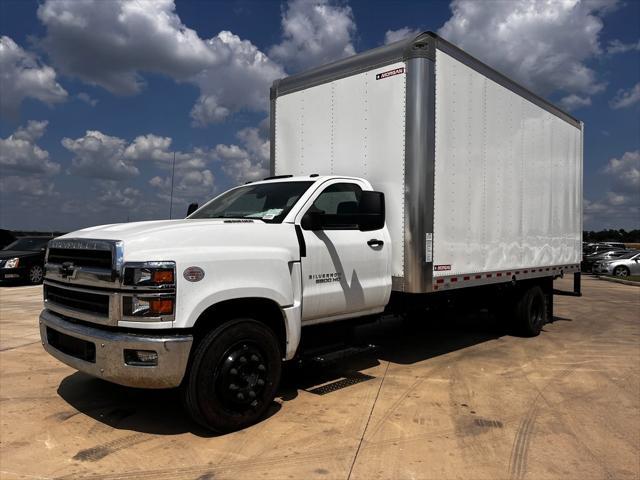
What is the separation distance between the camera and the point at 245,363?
3975mm

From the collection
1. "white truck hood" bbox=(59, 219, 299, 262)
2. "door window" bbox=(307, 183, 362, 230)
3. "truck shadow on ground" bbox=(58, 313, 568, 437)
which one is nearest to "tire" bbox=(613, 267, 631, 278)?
"truck shadow on ground" bbox=(58, 313, 568, 437)

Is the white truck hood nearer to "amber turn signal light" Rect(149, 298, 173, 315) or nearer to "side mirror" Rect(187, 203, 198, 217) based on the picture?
"amber turn signal light" Rect(149, 298, 173, 315)

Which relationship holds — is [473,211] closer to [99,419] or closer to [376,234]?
[376,234]

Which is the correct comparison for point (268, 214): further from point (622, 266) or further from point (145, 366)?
point (622, 266)

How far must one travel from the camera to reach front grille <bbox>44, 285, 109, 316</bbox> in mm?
3721

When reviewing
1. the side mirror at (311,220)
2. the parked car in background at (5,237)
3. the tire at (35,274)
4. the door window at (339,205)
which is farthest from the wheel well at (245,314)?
the parked car in background at (5,237)

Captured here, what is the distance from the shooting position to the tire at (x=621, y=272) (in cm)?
2361

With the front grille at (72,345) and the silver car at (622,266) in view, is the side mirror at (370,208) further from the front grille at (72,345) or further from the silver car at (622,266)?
the silver car at (622,266)

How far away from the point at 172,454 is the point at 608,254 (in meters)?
27.3

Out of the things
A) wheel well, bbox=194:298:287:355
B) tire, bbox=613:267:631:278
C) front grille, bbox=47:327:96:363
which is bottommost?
tire, bbox=613:267:631:278

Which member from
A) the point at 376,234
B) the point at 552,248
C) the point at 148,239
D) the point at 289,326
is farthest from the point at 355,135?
the point at 552,248

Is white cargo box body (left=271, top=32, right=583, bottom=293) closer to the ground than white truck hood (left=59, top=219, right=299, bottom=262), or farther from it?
farther from it

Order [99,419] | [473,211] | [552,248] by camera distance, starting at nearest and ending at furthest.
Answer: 1. [99,419]
2. [473,211]
3. [552,248]

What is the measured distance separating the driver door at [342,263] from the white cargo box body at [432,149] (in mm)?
313
